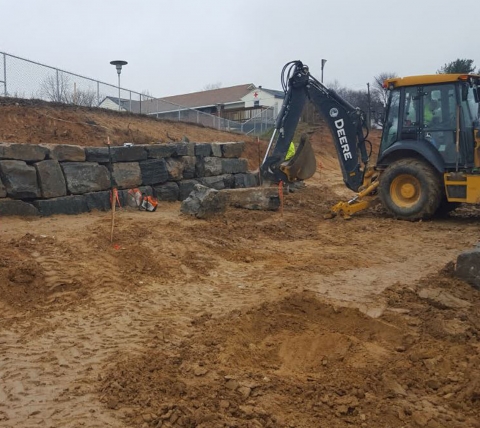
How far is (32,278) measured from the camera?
6273 mm

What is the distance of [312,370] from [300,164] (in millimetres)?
7776

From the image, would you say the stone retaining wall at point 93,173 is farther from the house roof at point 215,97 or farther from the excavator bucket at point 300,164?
the house roof at point 215,97

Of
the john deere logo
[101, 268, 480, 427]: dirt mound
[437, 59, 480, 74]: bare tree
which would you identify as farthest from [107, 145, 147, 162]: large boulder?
[437, 59, 480, 74]: bare tree

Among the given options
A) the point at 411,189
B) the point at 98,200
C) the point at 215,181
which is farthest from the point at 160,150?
the point at 411,189

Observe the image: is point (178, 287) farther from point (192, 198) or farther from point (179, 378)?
point (192, 198)

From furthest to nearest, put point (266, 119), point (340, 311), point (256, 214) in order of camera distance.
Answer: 1. point (266, 119)
2. point (256, 214)
3. point (340, 311)

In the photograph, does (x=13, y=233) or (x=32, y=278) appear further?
(x=13, y=233)

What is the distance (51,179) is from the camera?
946 cm

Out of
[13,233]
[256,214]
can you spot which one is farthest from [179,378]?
[256,214]

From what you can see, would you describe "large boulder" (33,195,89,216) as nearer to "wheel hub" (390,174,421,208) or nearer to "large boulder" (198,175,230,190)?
"large boulder" (198,175,230,190)

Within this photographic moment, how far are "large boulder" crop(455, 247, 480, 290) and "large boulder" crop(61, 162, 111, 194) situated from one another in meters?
6.82

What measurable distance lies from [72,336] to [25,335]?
0.44 m

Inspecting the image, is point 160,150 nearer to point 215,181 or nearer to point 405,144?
point 215,181

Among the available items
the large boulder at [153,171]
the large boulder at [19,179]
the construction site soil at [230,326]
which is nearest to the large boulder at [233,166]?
the large boulder at [153,171]
